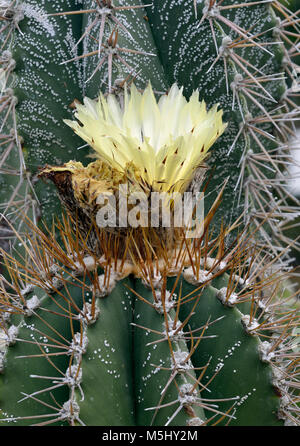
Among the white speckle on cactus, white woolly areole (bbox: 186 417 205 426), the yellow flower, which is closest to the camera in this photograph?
white woolly areole (bbox: 186 417 205 426)

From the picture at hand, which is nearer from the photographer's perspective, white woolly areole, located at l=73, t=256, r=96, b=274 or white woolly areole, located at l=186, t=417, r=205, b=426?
white woolly areole, located at l=186, t=417, r=205, b=426

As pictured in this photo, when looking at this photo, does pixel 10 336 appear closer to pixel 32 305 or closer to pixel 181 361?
pixel 32 305

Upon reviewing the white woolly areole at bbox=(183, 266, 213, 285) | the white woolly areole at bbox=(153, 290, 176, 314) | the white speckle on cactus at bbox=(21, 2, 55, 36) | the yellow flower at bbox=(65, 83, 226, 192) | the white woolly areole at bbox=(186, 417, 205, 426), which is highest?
the white speckle on cactus at bbox=(21, 2, 55, 36)

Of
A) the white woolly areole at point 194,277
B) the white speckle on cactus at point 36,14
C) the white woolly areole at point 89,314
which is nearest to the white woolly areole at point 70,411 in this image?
the white woolly areole at point 89,314

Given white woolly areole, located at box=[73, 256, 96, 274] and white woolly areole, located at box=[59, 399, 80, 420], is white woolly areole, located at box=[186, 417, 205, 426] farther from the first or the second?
white woolly areole, located at box=[73, 256, 96, 274]

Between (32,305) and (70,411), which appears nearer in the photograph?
(70,411)

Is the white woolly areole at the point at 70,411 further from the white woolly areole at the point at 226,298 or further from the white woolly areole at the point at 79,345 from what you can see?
the white woolly areole at the point at 226,298

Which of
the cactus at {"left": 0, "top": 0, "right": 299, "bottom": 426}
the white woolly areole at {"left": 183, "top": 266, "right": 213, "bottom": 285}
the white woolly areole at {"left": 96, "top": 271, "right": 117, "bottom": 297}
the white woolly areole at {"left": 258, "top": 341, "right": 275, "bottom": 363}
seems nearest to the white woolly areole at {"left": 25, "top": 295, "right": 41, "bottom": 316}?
the cactus at {"left": 0, "top": 0, "right": 299, "bottom": 426}

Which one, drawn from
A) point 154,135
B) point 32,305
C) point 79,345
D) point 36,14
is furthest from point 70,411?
point 36,14

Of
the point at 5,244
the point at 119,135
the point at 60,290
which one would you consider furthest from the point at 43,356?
the point at 5,244
